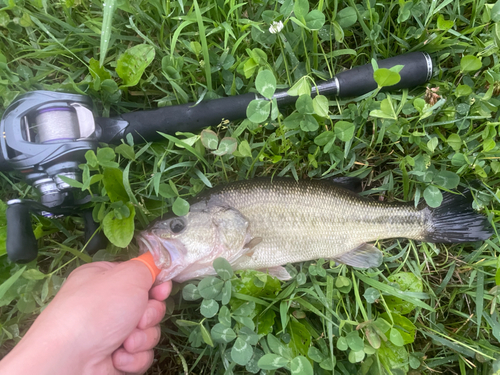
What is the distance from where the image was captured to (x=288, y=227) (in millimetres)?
2184

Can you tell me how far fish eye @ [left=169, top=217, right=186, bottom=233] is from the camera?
2.07m

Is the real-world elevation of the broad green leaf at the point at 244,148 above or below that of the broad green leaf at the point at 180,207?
above

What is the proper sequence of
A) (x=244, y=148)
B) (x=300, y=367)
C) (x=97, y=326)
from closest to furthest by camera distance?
(x=97, y=326), (x=300, y=367), (x=244, y=148)

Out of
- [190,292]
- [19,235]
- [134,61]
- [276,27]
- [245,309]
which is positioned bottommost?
[245,309]

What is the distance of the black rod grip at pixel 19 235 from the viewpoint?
5.43 feet

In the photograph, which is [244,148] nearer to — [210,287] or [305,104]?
[305,104]

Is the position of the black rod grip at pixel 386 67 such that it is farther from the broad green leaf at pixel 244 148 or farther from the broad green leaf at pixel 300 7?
the broad green leaf at pixel 244 148

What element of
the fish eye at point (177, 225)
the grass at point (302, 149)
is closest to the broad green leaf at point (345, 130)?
the grass at point (302, 149)

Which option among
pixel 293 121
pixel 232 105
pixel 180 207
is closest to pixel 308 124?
pixel 293 121

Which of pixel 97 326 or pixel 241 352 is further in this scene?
pixel 241 352

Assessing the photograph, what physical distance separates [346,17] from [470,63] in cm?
87

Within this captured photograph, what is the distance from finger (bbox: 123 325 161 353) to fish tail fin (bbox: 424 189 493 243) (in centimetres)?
200

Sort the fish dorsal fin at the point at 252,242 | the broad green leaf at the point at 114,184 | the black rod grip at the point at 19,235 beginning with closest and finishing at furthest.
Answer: the black rod grip at the point at 19,235, the broad green leaf at the point at 114,184, the fish dorsal fin at the point at 252,242

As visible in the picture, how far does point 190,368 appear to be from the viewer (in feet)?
7.90
